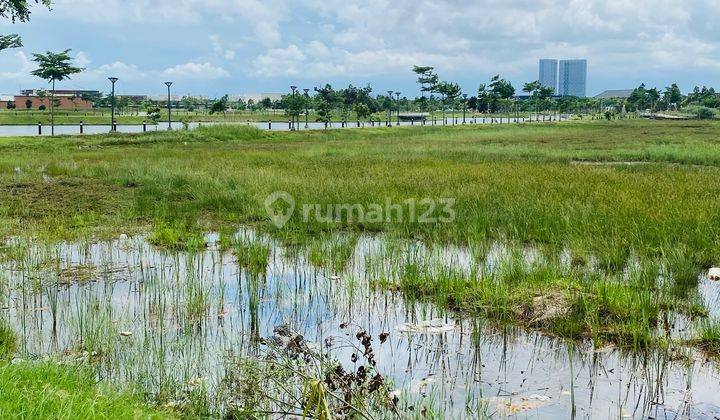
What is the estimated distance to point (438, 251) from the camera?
30.4 feet

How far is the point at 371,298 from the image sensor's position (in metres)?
7.65

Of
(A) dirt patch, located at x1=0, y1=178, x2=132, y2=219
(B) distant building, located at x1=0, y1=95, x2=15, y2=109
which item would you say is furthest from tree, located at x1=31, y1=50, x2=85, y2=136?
(B) distant building, located at x1=0, y1=95, x2=15, y2=109

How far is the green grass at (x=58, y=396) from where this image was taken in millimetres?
3537

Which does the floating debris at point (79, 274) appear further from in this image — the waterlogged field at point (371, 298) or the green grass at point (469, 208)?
the green grass at point (469, 208)

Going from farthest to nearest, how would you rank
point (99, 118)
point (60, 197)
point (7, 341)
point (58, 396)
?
point (99, 118) → point (60, 197) → point (7, 341) → point (58, 396)

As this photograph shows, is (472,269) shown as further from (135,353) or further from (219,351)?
(135,353)

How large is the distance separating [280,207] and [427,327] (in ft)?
22.2

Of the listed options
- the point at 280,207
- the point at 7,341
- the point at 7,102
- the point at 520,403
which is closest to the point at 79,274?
the point at 7,341

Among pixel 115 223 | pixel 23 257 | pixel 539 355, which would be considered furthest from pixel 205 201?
pixel 539 355

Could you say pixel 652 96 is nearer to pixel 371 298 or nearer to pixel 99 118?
pixel 99 118

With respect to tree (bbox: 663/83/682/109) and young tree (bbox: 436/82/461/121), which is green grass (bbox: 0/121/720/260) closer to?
young tree (bbox: 436/82/461/121)

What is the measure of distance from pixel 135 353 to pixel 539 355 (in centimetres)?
348

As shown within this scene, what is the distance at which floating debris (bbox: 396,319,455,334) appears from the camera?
21.4 feet

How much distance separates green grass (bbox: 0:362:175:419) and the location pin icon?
23.4ft
